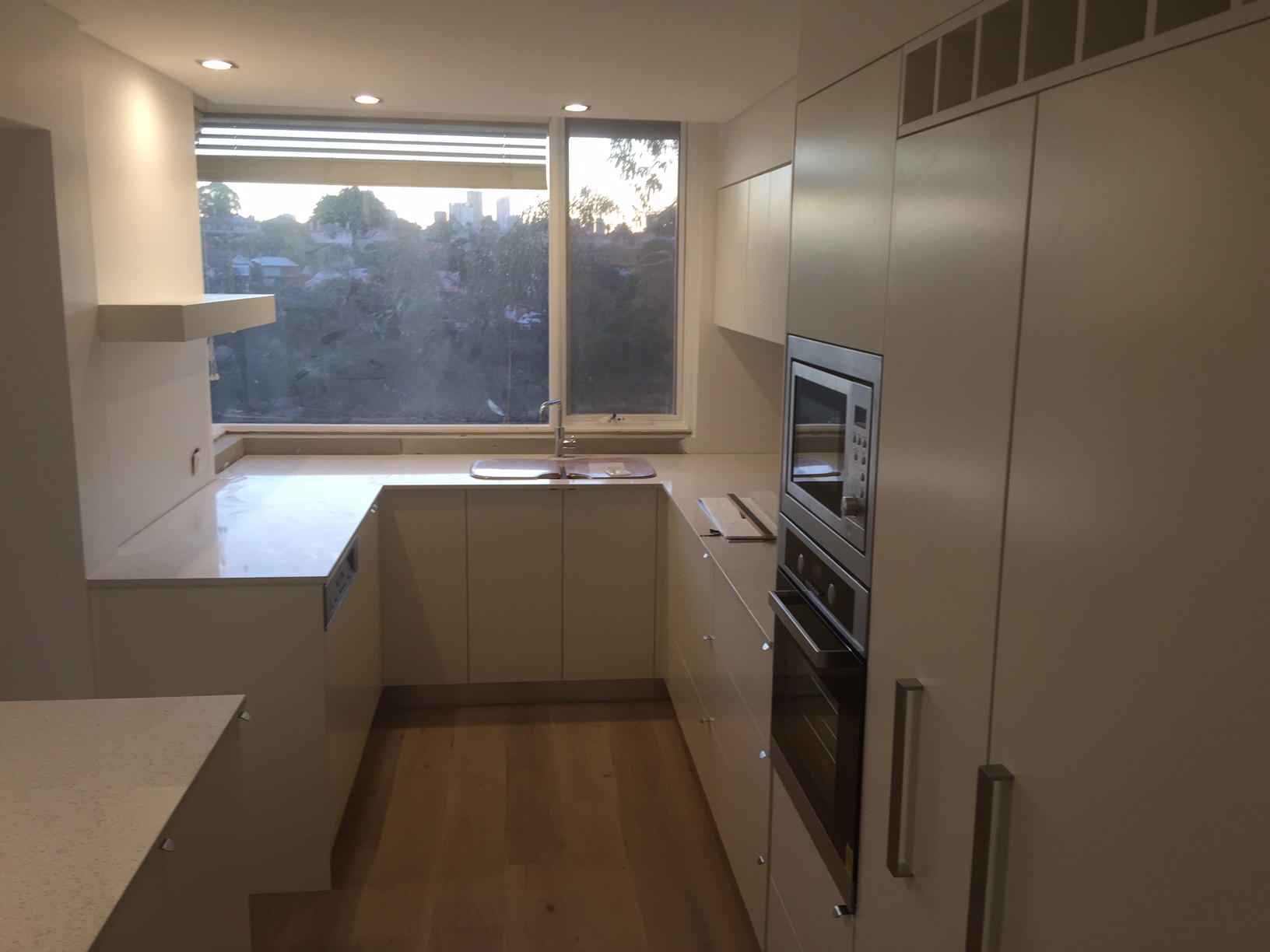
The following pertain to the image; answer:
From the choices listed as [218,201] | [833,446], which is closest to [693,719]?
[833,446]

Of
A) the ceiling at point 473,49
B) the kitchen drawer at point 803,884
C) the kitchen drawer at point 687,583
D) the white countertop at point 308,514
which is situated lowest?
the kitchen drawer at point 803,884

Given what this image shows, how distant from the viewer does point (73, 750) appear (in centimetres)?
175

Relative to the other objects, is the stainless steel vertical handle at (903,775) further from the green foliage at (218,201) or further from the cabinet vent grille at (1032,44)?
the green foliage at (218,201)

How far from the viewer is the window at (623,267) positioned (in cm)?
455

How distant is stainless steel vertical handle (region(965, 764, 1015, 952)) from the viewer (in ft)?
4.21

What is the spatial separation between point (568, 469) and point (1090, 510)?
3364 mm

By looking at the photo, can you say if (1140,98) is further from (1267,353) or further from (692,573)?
(692,573)

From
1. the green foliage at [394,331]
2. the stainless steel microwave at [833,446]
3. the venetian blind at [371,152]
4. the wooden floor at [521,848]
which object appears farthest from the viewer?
the green foliage at [394,331]

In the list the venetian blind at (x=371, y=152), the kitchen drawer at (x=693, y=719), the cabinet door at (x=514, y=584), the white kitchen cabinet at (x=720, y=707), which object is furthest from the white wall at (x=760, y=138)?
the kitchen drawer at (x=693, y=719)

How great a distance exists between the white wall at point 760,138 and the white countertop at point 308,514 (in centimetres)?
118

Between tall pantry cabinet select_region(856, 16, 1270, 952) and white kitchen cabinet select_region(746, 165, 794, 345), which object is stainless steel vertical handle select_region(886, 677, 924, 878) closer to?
tall pantry cabinet select_region(856, 16, 1270, 952)

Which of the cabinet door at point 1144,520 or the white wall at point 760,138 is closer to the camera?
the cabinet door at point 1144,520

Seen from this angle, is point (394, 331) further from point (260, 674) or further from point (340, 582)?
point (260, 674)

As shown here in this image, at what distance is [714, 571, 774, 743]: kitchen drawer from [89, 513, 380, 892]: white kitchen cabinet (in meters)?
1.11
